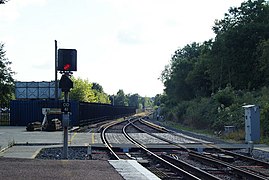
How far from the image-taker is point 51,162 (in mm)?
14195

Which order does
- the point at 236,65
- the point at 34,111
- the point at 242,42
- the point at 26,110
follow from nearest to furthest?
1. the point at 34,111
2. the point at 26,110
3. the point at 242,42
4. the point at 236,65

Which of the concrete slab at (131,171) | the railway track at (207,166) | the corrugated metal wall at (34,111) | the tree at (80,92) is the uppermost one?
the tree at (80,92)

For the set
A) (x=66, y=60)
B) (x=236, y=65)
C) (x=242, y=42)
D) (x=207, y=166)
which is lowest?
(x=207, y=166)

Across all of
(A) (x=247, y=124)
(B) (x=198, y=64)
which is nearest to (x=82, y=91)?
(B) (x=198, y=64)

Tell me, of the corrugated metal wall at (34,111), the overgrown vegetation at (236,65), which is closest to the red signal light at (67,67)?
the overgrown vegetation at (236,65)

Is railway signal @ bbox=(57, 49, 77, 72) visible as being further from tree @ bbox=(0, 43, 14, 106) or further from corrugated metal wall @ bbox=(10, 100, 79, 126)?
tree @ bbox=(0, 43, 14, 106)

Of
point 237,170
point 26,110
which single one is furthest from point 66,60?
point 26,110

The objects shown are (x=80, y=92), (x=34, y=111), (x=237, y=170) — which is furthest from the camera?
(x=80, y=92)

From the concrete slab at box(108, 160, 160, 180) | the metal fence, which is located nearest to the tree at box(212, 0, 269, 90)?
the metal fence

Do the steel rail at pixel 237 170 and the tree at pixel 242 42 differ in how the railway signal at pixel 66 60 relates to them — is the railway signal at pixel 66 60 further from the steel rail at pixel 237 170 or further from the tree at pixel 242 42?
the tree at pixel 242 42

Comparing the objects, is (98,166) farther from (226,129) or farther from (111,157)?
(226,129)

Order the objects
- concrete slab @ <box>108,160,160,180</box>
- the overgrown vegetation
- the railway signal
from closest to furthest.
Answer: concrete slab @ <box>108,160,160,180</box> → the railway signal → the overgrown vegetation

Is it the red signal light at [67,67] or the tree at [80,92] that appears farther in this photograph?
the tree at [80,92]

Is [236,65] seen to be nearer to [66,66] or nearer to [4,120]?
[4,120]
